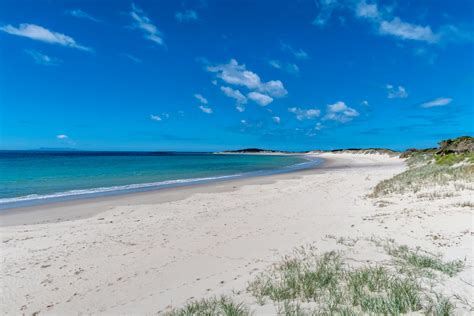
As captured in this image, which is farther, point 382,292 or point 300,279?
point 300,279

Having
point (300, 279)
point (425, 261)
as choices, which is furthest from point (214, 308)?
point (425, 261)

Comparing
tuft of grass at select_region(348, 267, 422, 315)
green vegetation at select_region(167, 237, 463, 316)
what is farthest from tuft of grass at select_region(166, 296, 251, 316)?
tuft of grass at select_region(348, 267, 422, 315)

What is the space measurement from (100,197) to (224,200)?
7.20 m

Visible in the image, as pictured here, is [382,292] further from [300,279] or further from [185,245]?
[185,245]

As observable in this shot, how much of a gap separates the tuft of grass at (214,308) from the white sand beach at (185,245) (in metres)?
0.17

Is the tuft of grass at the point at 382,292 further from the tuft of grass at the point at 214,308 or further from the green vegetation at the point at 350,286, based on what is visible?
the tuft of grass at the point at 214,308

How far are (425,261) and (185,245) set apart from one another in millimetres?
4812

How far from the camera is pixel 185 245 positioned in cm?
632

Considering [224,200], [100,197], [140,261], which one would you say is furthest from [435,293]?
[100,197]

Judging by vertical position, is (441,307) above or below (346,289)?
above

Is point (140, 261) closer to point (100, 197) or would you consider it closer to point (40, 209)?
point (40, 209)

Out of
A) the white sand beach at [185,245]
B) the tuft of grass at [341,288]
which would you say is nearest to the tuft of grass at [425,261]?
the white sand beach at [185,245]

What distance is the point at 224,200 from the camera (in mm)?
12477

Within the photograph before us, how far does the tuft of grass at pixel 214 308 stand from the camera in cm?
325
